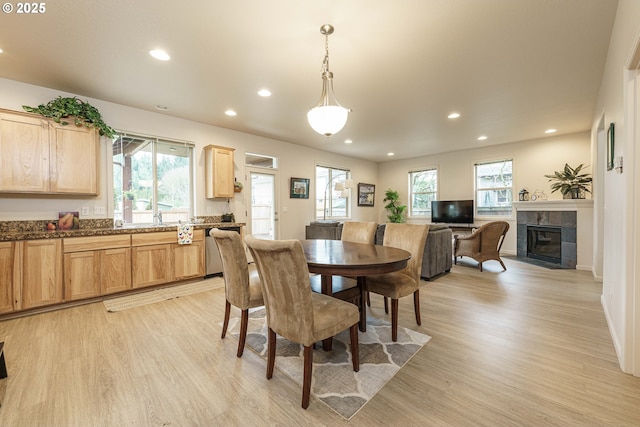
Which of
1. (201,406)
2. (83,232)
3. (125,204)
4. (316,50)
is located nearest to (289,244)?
(201,406)

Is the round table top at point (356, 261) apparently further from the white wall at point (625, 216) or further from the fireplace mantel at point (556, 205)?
the fireplace mantel at point (556, 205)

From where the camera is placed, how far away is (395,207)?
8234mm

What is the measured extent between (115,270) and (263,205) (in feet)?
9.29

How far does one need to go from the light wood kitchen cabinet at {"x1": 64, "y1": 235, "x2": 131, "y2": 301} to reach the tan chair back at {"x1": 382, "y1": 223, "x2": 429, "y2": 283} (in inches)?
132

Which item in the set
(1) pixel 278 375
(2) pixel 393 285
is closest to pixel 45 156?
(1) pixel 278 375

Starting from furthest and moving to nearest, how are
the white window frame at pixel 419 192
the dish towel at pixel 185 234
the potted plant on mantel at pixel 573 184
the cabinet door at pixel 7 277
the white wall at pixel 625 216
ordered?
the white window frame at pixel 419 192
the potted plant on mantel at pixel 573 184
the dish towel at pixel 185 234
the cabinet door at pixel 7 277
the white wall at pixel 625 216

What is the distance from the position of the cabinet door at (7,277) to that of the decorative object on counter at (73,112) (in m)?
1.55

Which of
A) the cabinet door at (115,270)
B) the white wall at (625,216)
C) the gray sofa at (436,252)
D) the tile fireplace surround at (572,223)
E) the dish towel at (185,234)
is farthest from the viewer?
the tile fireplace surround at (572,223)

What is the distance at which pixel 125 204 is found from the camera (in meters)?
3.99

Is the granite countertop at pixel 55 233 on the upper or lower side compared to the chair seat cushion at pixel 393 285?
upper

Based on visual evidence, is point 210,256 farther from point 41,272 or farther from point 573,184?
point 573,184

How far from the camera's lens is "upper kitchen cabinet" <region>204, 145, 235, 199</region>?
15.2 feet

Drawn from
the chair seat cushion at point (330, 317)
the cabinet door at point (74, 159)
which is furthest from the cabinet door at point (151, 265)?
the chair seat cushion at point (330, 317)

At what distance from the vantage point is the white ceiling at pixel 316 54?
6.79 ft
